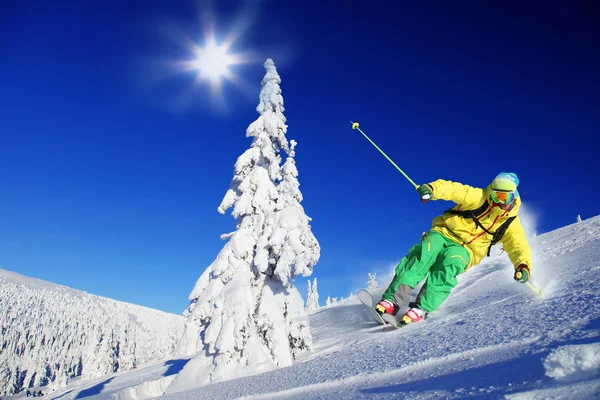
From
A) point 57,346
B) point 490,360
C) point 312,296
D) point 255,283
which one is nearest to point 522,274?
point 490,360

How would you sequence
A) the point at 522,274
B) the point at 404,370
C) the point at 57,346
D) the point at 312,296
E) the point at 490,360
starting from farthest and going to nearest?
the point at 57,346 → the point at 312,296 → the point at 522,274 → the point at 404,370 → the point at 490,360

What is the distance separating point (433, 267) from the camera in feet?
18.7

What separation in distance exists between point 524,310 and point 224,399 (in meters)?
3.10

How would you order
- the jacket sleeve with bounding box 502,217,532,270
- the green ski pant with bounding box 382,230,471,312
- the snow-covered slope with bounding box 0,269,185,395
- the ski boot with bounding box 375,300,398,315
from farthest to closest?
1. the snow-covered slope with bounding box 0,269,185,395
2. the ski boot with bounding box 375,300,398,315
3. the green ski pant with bounding box 382,230,471,312
4. the jacket sleeve with bounding box 502,217,532,270

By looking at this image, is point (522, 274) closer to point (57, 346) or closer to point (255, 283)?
point (255, 283)

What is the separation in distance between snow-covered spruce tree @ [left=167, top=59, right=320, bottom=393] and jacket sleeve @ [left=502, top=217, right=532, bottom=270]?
16.6ft

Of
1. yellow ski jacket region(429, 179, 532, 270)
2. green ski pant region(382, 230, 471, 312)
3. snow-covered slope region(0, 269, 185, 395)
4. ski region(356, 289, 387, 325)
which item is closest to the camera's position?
yellow ski jacket region(429, 179, 532, 270)

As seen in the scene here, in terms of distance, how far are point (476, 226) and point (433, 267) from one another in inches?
37.2

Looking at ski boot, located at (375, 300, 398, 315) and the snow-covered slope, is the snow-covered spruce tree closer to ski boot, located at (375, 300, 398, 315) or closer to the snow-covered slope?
ski boot, located at (375, 300, 398, 315)

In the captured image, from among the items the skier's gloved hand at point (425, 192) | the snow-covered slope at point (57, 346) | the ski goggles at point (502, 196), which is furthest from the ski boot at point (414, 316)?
the snow-covered slope at point (57, 346)

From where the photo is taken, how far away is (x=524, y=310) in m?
3.29

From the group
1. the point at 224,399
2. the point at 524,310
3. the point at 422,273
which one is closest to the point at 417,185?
the point at 422,273

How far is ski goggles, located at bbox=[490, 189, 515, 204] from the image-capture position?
5121 millimetres

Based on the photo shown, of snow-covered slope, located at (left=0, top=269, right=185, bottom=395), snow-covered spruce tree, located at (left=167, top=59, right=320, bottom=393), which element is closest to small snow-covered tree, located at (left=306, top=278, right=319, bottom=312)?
snow-covered slope, located at (left=0, top=269, right=185, bottom=395)
